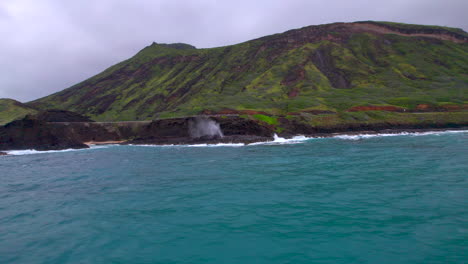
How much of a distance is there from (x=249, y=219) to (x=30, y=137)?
75.0 metres

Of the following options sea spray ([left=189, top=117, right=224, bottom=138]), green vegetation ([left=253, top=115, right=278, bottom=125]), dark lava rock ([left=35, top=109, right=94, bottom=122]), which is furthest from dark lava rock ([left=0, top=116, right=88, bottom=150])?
green vegetation ([left=253, top=115, right=278, bottom=125])

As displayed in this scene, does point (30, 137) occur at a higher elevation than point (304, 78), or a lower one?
lower

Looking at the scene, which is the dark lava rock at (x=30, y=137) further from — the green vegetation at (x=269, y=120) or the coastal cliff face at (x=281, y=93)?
the green vegetation at (x=269, y=120)

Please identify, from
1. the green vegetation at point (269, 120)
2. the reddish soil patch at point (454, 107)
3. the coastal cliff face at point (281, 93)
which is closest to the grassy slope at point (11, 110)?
the coastal cliff face at point (281, 93)

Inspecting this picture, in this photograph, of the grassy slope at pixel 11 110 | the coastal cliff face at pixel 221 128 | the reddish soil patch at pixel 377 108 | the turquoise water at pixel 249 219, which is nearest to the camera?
the turquoise water at pixel 249 219

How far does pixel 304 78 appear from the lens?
127 metres

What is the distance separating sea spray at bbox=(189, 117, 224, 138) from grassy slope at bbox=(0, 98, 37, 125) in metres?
59.9

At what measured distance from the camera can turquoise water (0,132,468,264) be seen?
957cm

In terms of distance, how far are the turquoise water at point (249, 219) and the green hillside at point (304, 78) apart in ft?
227

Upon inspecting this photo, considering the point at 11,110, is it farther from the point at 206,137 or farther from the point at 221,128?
the point at 221,128

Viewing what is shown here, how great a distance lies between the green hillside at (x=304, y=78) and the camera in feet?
328

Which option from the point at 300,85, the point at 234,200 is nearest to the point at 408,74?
the point at 300,85

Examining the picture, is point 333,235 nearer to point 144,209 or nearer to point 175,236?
point 175,236

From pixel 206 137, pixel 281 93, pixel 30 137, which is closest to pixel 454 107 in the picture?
pixel 281 93
